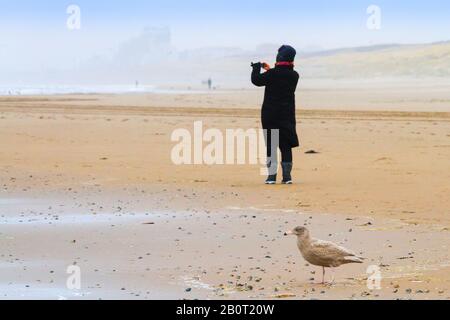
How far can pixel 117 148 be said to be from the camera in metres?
21.6

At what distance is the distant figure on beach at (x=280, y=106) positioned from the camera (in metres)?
15.9

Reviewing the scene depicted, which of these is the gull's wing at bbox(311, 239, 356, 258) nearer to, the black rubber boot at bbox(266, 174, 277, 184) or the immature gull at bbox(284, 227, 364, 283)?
the immature gull at bbox(284, 227, 364, 283)

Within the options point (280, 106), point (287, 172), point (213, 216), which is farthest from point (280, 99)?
point (213, 216)

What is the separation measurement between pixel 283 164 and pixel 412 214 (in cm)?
335

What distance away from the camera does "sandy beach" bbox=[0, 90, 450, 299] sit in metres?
9.16

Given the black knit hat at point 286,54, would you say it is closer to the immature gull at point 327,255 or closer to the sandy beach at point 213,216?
the sandy beach at point 213,216

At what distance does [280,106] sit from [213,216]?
349 centimetres

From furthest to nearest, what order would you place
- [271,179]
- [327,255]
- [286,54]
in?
[271,179], [286,54], [327,255]

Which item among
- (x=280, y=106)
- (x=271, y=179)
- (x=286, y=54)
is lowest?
(x=271, y=179)

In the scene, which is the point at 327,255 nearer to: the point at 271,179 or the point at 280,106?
the point at 271,179

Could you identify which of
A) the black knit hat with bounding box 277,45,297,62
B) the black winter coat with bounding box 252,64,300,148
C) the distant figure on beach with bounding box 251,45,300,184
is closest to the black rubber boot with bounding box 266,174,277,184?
the distant figure on beach with bounding box 251,45,300,184

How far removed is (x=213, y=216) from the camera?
12.9 meters
